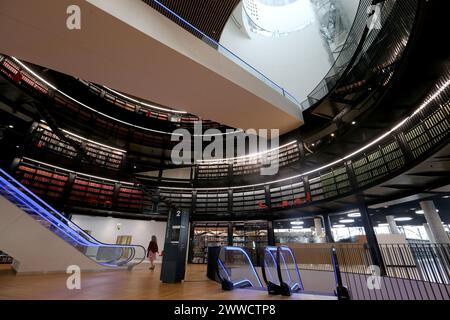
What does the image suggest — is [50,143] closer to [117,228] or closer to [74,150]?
[74,150]

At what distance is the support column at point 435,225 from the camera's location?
237 inches

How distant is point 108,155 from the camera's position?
433 inches

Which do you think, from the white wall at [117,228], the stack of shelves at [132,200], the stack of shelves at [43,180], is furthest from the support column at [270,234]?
the stack of shelves at [43,180]

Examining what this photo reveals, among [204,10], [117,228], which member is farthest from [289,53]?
[117,228]

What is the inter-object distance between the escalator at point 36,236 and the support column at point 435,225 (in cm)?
1028

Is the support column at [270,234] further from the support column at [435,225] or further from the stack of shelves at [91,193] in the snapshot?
the stack of shelves at [91,193]

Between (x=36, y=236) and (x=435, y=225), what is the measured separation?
11196mm

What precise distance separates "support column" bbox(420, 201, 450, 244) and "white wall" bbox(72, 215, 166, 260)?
11273 mm

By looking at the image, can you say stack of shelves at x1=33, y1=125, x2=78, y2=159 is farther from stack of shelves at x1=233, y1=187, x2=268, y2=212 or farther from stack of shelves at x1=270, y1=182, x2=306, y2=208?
stack of shelves at x1=270, y1=182, x2=306, y2=208

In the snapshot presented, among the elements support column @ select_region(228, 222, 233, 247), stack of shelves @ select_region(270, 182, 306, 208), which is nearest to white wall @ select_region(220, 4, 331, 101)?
stack of shelves @ select_region(270, 182, 306, 208)
